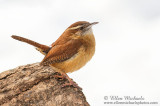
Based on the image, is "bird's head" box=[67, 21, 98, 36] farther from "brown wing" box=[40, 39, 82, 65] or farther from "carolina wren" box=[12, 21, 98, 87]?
"brown wing" box=[40, 39, 82, 65]

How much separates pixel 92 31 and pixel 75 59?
912mm

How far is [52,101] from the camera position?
17.8 ft

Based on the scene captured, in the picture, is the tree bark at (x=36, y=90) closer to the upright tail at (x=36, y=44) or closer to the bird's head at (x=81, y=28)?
the upright tail at (x=36, y=44)

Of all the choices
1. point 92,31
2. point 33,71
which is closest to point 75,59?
point 92,31

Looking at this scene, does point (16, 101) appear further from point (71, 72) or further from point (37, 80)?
point (71, 72)

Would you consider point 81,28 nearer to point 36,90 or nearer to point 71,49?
point 71,49

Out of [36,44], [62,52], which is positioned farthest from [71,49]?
[36,44]

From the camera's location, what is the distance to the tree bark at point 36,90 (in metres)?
5.46

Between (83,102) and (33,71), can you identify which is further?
(33,71)

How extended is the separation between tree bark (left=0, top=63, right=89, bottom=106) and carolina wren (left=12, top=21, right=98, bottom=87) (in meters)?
0.39

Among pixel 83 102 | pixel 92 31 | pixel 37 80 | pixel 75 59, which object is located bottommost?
pixel 83 102

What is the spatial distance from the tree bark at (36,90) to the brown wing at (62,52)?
0.59 metres

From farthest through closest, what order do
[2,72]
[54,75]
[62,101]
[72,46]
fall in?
[2,72] < [54,75] < [72,46] < [62,101]

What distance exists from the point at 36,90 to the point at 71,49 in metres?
1.28
